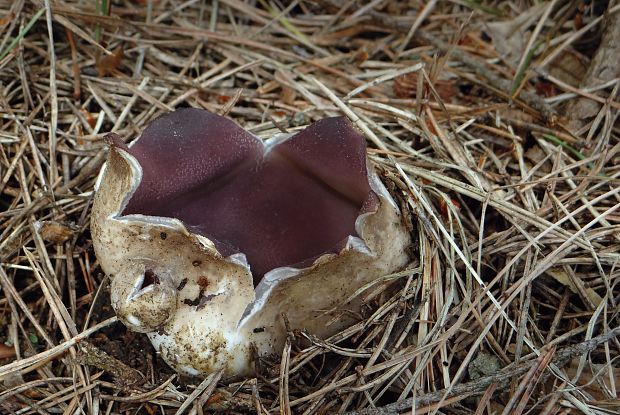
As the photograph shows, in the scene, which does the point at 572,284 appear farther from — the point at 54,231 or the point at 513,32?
the point at 54,231

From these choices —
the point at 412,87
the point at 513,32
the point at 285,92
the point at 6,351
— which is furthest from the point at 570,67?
the point at 6,351

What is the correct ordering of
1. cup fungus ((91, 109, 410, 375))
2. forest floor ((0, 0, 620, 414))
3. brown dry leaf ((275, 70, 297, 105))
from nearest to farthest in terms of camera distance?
cup fungus ((91, 109, 410, 375)) < forest floor ((0, 0, 620, 414)) < brown dry leaf ((275, 70, 297, 105))

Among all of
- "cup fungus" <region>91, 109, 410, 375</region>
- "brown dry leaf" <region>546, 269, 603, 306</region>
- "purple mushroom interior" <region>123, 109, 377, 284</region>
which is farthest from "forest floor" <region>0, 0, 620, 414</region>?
"purple mushroom interior" <region>123, 109, 377, 284</region>

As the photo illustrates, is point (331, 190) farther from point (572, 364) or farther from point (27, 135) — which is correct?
point (27, 135)

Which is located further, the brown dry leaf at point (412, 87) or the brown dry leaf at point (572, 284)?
the brown dry leaf at point (412, 87)

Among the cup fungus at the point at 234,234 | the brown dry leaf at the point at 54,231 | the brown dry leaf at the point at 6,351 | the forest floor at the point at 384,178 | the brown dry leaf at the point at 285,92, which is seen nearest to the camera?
the cup fungus at the point at 234,234

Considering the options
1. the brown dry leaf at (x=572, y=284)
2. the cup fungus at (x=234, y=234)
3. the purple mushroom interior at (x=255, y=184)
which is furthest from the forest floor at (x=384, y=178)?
the purple mushroom interior at (x=255, y=184)

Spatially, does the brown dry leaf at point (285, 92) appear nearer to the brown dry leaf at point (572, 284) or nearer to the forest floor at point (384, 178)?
the forest floor at point (384, 178)

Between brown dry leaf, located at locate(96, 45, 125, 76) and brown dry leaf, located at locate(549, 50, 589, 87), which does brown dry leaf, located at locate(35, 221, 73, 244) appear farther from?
brown dry leaf, located at locate(549, 50, 589, 87)
